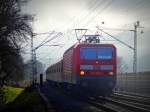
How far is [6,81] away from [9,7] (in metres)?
10.6

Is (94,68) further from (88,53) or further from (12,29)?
(12,29)

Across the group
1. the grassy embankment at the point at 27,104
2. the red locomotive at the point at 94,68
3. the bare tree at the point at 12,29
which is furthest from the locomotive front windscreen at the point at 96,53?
the bare tree at the point at 12,29

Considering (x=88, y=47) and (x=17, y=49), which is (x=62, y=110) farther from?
(x=17, y=49)

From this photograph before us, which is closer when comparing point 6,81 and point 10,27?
point 10,27

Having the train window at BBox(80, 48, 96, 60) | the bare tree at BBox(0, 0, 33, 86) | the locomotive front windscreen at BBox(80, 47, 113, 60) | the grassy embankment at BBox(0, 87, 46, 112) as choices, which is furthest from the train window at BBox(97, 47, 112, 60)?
the bare tree at BBox(0, 0, 33, 86)

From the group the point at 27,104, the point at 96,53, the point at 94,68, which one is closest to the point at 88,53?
the point at 96,53

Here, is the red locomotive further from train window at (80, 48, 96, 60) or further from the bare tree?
the bare tree

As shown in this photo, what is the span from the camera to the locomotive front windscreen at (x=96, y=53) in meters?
28.1

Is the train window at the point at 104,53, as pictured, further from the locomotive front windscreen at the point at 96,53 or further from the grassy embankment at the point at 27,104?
the grassy embankment at the point at 27,104

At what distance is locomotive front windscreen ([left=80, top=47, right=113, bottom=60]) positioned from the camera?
2808 centimetres

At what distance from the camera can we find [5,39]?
38.7m

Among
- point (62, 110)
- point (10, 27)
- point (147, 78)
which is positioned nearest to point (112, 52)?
point (62, 110)

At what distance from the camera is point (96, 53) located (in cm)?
2819

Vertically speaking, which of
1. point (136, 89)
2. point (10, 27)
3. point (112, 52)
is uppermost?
point (10, 27)
